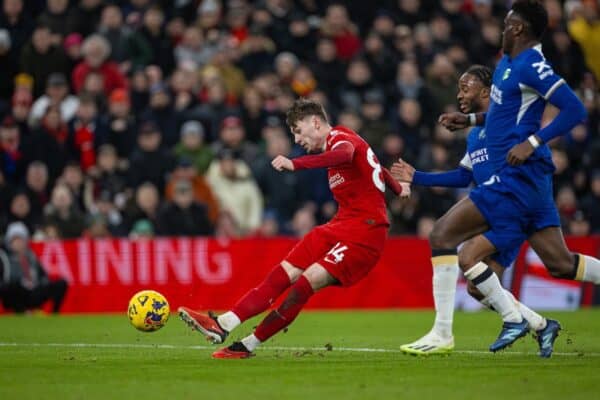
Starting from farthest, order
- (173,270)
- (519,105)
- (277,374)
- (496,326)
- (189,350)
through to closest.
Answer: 1. (173,270)
2. (496,326)
3. (189,350)
4. (519,105)
5. (277,374)

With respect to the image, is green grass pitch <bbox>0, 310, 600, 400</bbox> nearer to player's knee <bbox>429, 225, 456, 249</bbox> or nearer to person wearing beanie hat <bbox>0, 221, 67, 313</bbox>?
player's knee <bbox>429, 225, 456, 249</bbox>

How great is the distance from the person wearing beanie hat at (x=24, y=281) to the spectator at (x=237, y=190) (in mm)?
3089

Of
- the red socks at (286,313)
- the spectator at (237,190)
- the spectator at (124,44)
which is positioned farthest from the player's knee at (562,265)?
the spectator at (124,44)

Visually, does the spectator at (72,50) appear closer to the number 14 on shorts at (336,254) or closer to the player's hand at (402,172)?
the player's hand at (402,172)

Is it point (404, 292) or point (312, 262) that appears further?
point (404, 292)

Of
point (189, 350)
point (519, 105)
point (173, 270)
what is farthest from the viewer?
point (173, 270)

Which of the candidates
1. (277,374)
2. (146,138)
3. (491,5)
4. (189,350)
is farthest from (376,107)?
(277,374)

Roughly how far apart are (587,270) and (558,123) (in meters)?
1.44

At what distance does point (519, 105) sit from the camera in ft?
33.1

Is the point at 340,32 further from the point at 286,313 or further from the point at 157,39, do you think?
the point at 286,313

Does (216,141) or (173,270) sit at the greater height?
(216,141)

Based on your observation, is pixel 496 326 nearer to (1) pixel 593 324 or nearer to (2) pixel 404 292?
(1) pixel 593 324

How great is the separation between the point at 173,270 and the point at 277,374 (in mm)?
9837

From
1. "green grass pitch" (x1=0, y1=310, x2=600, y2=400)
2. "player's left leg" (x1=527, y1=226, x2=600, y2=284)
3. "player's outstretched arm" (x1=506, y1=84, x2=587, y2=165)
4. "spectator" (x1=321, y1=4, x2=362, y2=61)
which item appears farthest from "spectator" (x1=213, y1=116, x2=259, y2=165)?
"player's outstretched arm" (x1=506, y1=84, x2=587, y2=165)
